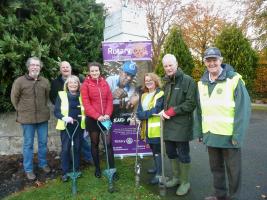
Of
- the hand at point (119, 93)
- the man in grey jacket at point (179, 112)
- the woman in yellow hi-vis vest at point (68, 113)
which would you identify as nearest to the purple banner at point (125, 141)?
the hand at point (119, 93)

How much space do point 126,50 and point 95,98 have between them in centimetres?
146

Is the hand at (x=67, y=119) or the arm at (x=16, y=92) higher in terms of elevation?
the arm at (x=16, y=92)

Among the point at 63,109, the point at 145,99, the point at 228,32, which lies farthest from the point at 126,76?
the point at 228,32

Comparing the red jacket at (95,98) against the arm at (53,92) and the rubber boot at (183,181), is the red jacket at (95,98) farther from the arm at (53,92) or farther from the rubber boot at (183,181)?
the rubber boot at (183,181)

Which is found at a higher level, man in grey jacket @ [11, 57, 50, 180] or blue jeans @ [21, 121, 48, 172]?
man in grey jacket @ [11, 57, 50, 180]

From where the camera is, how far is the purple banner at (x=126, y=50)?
20.5 ft

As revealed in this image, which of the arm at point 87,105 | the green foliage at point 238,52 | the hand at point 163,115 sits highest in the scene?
the green foliage at point 238,52

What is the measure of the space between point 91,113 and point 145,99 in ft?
2.86

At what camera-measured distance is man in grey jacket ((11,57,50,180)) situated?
5414 mm

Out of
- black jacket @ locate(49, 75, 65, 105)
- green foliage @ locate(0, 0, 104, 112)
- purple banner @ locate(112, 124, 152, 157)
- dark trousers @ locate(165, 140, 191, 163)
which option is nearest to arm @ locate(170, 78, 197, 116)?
dark trousers @ locate(165, 140, 191, 163)

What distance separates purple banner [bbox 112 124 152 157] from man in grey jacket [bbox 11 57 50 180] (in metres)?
1.48

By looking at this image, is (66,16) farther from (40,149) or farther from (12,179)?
(12,179)

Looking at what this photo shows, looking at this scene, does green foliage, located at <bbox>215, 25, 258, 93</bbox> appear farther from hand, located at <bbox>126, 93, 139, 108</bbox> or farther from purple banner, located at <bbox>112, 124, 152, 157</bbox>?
hand, located at <bbox>126, 93, 139, 108</bbox>

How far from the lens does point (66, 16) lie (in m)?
6.64
